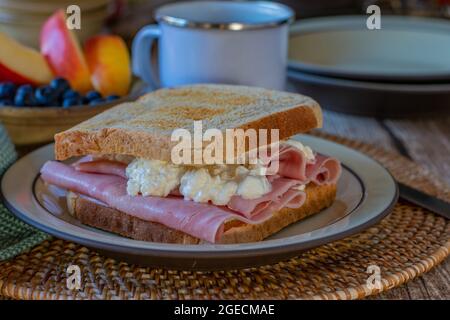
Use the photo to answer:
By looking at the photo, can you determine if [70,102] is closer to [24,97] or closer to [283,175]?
[24,97]

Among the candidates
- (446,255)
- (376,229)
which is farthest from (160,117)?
(446,255)

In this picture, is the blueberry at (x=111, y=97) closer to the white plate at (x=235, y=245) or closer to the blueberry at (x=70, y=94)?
the blueberry at (x=70, y=94)

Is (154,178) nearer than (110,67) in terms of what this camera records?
Yes

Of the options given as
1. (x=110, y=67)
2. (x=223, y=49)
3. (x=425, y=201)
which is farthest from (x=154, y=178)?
(x=110, y=67)

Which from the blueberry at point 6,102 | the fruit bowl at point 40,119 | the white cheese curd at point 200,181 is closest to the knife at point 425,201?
the white cheese curd at point 200,181

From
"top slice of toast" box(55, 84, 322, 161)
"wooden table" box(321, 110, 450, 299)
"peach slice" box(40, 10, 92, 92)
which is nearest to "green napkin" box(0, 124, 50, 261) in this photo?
"top slice of toast" box(55, 84, 322, 161)
